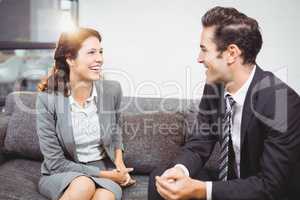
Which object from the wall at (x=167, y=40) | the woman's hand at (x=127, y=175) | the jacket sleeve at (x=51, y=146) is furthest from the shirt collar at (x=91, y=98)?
the wall at (x=167, y=40)

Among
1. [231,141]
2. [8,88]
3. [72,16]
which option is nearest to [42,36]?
[72,16]

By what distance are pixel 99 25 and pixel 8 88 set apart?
938mm

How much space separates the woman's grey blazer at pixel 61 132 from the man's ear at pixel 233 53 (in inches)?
32.1

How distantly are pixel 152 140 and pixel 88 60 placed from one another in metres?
0.63

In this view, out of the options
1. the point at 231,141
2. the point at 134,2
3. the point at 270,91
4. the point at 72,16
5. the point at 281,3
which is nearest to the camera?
the point at 270,91

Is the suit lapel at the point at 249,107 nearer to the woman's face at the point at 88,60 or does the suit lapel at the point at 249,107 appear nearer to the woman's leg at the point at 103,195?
the woman's leg at the point at 103,195

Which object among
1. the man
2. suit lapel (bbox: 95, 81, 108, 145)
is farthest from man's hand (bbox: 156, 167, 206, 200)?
suit lapel (bbox: 95, 81, 108, 145)

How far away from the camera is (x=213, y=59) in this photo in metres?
1.56

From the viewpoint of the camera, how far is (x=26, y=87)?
2723 millimetres

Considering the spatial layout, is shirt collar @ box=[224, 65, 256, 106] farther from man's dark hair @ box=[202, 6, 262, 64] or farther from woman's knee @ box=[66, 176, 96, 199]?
woman's knee @ box=[66, 176, 96, 199]

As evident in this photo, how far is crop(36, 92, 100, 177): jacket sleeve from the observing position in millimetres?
1844

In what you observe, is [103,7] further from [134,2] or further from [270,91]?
[270,91]

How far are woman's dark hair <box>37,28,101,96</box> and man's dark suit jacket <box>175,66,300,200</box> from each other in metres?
0.85

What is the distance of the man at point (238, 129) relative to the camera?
51.0 inches
